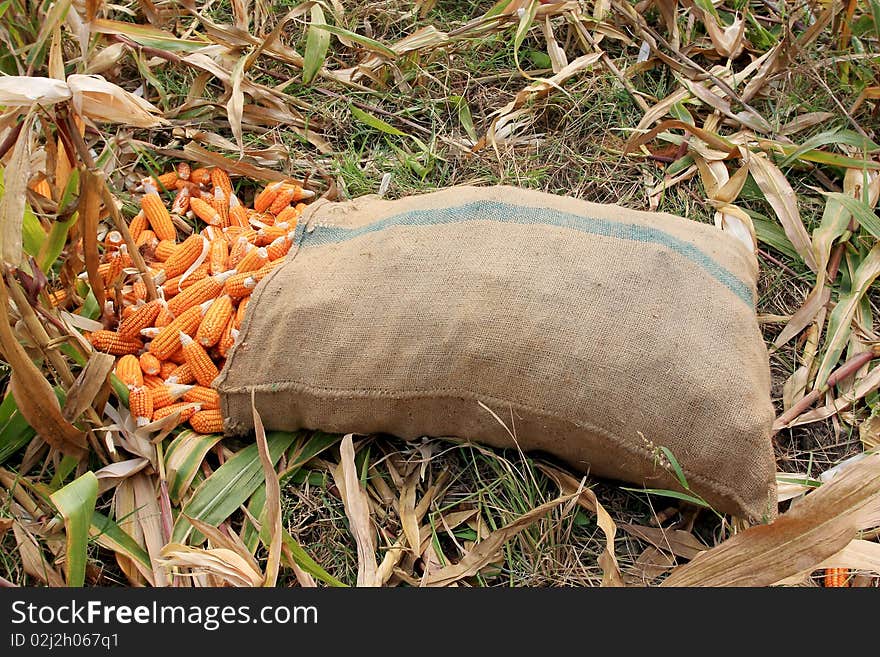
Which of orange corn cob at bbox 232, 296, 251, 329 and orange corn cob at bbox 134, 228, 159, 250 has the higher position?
orange corn cob at bbox 134, 228, 159, 250

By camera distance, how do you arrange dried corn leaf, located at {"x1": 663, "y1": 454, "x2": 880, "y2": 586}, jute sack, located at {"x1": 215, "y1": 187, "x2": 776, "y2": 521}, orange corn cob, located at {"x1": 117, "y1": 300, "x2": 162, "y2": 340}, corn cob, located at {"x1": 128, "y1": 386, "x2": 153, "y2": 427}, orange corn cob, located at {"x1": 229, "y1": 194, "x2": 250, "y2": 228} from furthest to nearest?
orange corn cob, located at {"x1": 229, "y1": 194, "x2": 250, "y2": 228} → orange corn cob, located at {"x1": 117, "y1": 300, "x2": 162, "y2": 340} → corn cob, located at {"x1": 128, "y1": 386, "x2": 153, "y2": 427} → jute sack, located at {"x1": 215, "y1": 187, "x2": 776, "y2": 521} → dried corn leaf, located at {"x1": 663, "y1": 454, "x2": 880, "y2": 586}

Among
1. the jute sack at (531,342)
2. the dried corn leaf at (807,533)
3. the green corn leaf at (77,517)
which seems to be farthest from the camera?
the jute sack at (531,342)

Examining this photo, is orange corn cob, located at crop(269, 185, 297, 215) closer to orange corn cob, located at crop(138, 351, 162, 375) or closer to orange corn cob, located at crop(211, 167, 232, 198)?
orange corn cob, located at crop(211, 167, 232, 198)

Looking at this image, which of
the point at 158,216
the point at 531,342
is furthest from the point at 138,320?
the point at 531,342

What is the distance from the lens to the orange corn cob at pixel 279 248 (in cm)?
233

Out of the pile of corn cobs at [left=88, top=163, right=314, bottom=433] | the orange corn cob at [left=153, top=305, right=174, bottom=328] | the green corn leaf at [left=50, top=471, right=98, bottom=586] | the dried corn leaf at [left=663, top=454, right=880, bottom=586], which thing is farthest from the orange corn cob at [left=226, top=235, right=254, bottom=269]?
the dried corn leaf at [left=663, top=454, right=880, bottom=586]

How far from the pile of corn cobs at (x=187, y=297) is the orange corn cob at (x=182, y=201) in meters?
0.02

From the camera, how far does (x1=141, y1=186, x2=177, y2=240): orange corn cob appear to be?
252cm

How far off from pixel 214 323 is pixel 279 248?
11.1 inches

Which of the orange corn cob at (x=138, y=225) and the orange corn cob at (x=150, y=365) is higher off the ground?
the orange corn cob at (x=138, y=225)

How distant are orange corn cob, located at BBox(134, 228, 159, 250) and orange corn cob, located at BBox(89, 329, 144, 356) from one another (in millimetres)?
304

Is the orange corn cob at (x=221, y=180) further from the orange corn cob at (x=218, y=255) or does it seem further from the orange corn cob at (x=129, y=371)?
the orange corn cob at (x=129, y=371)

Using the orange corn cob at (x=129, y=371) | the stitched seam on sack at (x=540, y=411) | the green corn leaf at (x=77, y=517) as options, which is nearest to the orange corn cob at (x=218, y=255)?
the orange corn cob at (x=129, y=371)

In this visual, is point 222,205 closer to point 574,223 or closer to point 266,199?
point 266,199
